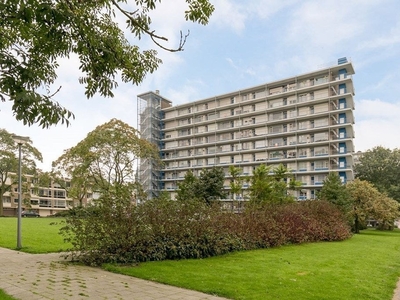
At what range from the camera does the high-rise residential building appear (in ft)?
172

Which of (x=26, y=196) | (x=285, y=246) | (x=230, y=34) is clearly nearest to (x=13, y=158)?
(x=26, y=196)

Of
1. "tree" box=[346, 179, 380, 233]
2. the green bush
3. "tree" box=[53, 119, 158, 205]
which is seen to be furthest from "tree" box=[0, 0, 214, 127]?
"tree" box=[346, 179, 380, 233]

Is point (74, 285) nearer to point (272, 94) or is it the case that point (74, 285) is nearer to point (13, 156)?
point (13, 156)

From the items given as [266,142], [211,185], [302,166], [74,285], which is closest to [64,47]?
[74,285]

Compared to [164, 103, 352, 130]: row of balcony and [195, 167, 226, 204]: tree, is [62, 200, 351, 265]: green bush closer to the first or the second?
[195, 167, 226, 204]: tree

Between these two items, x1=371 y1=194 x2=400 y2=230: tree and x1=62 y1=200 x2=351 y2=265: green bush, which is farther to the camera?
x1=371 y1=194 x2=400 y2=230: tree

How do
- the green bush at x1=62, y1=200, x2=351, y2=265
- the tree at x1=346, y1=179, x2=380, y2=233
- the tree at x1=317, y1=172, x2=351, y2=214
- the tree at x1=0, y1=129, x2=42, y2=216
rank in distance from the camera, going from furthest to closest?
the tree at x1=0, y1=129, x2=42, y2=216 → the tree at x1=346, y1=179, x2=380, y2=233 → the tree at x1=317, y1=172, x2=351, y2=214 → the green bush at x1=62, y1=200, x2=351, y2=265

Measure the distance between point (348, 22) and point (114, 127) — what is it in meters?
26.2

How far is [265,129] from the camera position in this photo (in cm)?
6019

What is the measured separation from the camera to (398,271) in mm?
9961

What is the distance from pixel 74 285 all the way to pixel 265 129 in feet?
183

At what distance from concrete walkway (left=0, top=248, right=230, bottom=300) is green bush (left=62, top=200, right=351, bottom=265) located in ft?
2.81

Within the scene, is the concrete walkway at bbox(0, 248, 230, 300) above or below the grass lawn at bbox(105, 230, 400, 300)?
above

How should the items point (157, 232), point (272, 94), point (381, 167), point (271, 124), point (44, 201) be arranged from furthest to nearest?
point (44, 201)
point (272, 94)
point (271, 124)
point (381, 167)
point (157, 232)
